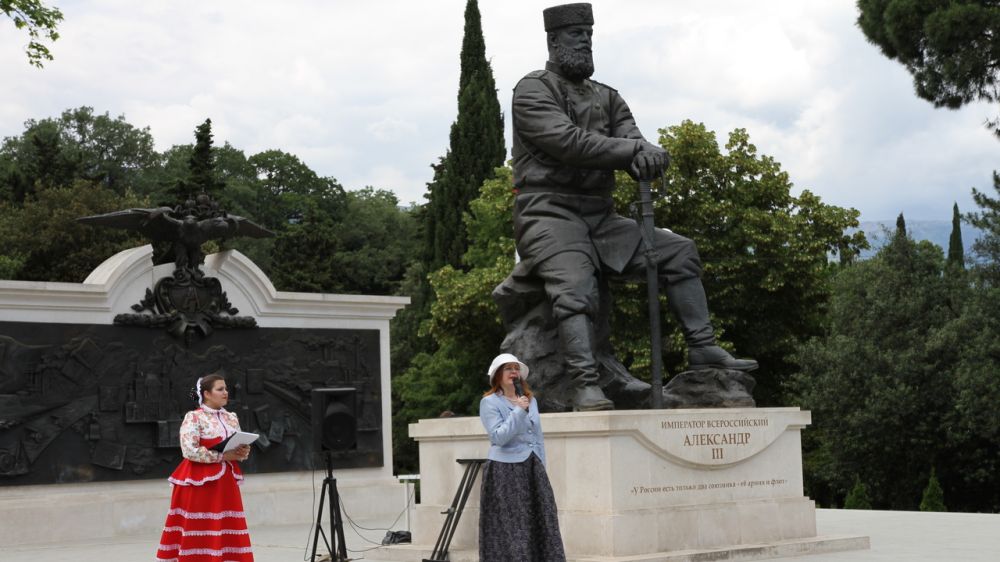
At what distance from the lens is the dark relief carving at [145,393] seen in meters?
16.5

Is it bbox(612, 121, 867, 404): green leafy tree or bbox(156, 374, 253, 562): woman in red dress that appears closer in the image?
bbox(156, 374, 253, 562): woman in red dress

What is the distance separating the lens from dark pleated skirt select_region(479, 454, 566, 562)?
27.9 feet

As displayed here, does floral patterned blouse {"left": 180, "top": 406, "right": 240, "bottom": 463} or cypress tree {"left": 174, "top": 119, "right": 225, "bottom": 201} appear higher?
cypress tree {"left": 174, "top": 119, "right": 225, "bottom": 201}

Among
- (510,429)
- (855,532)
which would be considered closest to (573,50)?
(510,429)

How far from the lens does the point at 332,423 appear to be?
11414 mm

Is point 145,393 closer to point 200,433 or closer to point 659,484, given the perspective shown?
point 200,433

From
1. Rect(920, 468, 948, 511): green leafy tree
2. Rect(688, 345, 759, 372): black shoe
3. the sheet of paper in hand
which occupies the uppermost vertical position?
Rect(688, 345, 759, 372): black shoe

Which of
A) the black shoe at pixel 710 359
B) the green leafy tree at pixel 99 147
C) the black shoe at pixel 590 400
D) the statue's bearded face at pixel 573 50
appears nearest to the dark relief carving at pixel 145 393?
the statue's bearded face at pixel 573 50

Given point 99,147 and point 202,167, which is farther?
point 99,147

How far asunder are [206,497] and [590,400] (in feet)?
9.66

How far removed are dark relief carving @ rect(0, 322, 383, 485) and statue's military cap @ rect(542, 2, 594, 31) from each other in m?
8.65

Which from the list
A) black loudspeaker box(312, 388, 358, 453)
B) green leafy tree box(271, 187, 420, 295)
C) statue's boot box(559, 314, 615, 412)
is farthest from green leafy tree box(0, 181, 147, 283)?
statue's boot box(559, 314, 615, 412)

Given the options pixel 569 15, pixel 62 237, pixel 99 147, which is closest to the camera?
pixel 569 15

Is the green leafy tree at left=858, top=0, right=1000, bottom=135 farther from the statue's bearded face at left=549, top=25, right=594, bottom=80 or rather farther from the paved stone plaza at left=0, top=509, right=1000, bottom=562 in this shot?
the statue's bearded face at left=549, top=25, right=594, bottom=80
